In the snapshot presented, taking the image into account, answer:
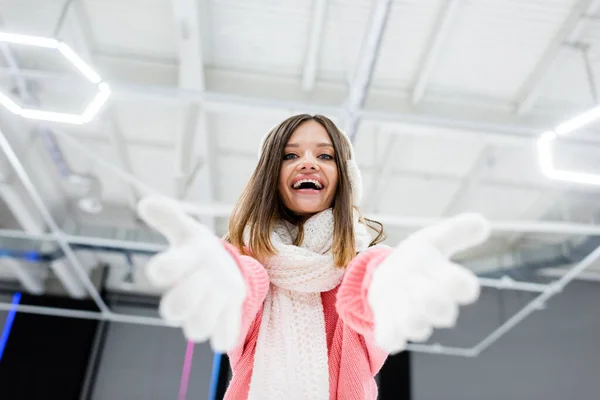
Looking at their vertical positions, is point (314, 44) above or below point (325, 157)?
Answer: above

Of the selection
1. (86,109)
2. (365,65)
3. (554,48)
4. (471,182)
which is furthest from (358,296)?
(471,182)

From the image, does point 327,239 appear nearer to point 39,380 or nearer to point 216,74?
point 216,74

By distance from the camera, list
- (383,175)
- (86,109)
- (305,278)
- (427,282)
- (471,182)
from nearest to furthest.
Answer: (427,282) → (305,278) → (86,109) → (383,175) → (471,182)

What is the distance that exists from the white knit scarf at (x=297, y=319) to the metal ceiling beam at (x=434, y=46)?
2.88m

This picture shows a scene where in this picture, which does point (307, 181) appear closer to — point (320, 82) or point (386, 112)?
point (386, 112)

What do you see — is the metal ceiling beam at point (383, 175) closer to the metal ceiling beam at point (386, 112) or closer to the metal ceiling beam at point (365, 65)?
the metal ceiling beam at point (386, 112)

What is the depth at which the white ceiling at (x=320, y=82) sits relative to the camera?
3.53m

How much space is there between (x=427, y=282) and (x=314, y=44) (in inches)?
131

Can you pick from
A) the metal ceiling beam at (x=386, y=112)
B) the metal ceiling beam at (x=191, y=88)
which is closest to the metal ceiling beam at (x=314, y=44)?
the metal ceiling beam at (x=386, y=112)

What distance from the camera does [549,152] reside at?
2936mm

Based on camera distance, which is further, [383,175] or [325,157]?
[383,175]

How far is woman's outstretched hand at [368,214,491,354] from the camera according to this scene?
25.8 inches

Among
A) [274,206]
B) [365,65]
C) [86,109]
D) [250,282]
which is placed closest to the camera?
[250,282]

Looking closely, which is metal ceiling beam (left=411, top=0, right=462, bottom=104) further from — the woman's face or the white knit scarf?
the white knit scarf
